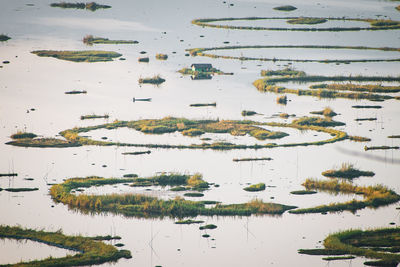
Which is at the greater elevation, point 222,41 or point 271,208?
point 222,41

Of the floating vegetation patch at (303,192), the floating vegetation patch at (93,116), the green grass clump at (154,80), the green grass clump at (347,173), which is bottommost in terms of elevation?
the floating vegetation patch at (303,192)

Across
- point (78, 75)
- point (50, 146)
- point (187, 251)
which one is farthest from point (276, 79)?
point (187, 251)

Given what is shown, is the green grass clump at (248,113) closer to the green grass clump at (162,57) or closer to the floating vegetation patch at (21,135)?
the floating vegetation patch at (21,135)

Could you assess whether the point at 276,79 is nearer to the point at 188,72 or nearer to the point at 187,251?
the point at 188,72

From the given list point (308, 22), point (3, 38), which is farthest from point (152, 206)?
point (308, 22)

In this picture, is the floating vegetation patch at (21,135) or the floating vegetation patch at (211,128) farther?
the floating vegetation patch at (21,135)

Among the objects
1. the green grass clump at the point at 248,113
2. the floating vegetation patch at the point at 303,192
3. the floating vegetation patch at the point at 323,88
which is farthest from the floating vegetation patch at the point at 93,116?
the floating vegetation patch at the point at 303,192

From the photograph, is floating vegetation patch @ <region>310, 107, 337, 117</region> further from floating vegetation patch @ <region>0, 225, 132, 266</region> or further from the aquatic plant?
the aquatic plant
